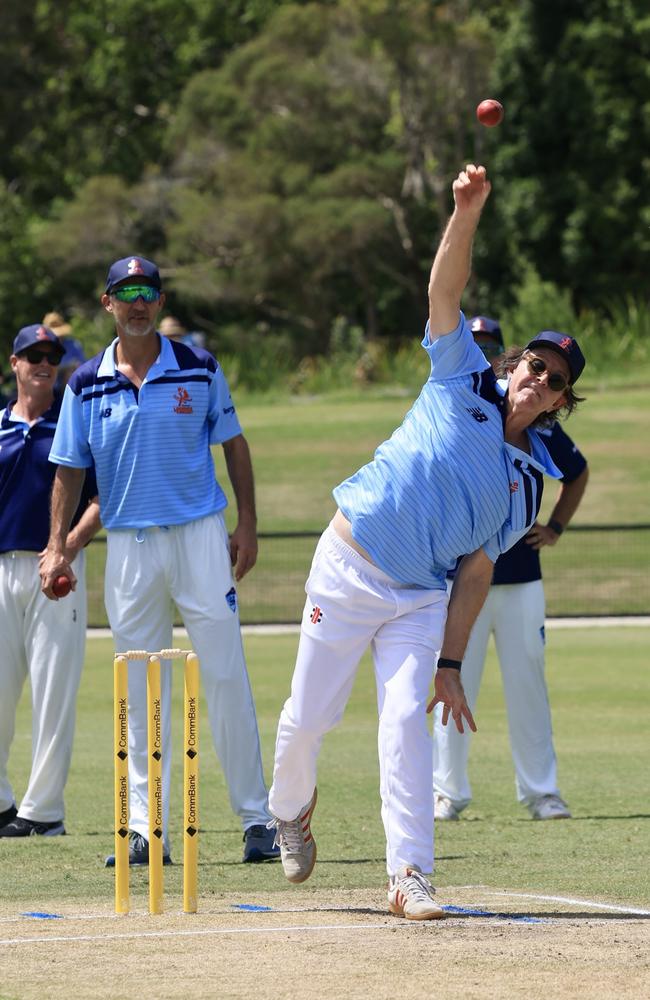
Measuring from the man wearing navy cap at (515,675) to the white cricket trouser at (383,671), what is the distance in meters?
2.74

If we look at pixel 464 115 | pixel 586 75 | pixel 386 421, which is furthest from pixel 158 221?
pixel 386 421

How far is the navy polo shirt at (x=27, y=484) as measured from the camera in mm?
8852

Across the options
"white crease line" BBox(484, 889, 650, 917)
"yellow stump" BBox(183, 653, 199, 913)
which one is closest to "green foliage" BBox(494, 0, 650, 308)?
"white crease line" BBox(484, 889, 650, 917)

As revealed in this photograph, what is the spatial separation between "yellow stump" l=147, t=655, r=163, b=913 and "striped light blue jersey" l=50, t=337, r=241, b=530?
1.49m

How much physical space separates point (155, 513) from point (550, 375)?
2.16 meters

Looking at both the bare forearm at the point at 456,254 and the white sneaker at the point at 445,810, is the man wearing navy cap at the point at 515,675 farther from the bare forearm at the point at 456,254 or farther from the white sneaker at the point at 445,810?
the bare forearm at the point at 456,254

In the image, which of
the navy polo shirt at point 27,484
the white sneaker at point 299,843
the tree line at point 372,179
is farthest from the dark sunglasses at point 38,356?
the tree line at point 372,179

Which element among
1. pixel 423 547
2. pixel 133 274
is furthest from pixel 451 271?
pixel 133 274

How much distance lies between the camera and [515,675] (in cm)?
955

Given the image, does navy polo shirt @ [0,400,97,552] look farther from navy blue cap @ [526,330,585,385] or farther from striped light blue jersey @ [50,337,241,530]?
navy blue cap @ [526,330,585,385]

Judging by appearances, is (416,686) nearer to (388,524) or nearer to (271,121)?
(388,524)

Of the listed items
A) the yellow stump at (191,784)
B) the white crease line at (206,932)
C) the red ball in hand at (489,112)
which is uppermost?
the red ball in hand at (489,112)

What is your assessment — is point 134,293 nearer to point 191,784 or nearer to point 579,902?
point 191,784

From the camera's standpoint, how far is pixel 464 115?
158ft
